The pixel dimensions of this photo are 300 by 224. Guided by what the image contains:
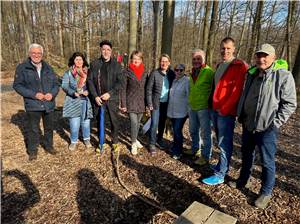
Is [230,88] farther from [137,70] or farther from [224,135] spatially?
[137,70]

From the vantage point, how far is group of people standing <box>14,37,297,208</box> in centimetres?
321

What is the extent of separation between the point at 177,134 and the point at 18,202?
308cm

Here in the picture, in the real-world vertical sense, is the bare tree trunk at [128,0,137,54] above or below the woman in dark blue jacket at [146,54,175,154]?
above

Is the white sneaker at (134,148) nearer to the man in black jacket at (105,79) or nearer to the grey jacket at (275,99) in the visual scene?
the man in black jacket at (105,79)

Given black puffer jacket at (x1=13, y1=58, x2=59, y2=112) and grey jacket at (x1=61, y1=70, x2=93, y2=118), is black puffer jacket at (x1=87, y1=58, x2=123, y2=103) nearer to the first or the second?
grey jacket at (x1=61, y1=70, x2=93, y2=118)

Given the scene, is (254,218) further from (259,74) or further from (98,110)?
(98,110)

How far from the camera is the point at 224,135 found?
388cm

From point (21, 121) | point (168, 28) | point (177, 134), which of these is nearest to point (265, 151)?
point (177, 134)

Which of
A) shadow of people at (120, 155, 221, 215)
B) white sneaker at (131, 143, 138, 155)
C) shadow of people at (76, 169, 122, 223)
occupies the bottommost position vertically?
shadow of people at (76, 169, 122, 223)

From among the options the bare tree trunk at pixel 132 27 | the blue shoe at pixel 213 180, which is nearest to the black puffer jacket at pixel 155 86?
the blue shoe at pixel 213 180

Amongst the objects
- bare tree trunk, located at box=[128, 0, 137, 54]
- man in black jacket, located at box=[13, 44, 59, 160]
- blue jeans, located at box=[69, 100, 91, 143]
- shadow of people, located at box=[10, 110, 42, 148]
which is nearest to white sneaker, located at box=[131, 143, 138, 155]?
blue jeans, located at box=[69, 100, 91, 143]

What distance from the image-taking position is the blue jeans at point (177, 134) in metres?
4.93

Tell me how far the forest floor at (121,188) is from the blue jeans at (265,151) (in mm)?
421

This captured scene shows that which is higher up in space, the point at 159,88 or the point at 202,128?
the point at 159,88
